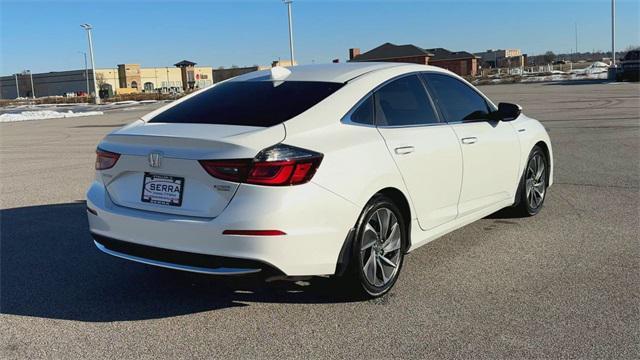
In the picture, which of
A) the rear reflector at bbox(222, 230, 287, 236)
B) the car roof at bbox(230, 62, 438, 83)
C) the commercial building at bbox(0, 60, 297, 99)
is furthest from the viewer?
the commercial building at bbox(0, 60, 297, 99)

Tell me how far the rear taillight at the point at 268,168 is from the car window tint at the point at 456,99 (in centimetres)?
196

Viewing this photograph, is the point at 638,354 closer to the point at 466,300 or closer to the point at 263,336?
the point at 466,300

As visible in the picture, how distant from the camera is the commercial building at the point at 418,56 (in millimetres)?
67875

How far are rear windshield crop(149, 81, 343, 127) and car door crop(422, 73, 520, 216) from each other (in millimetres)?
1249

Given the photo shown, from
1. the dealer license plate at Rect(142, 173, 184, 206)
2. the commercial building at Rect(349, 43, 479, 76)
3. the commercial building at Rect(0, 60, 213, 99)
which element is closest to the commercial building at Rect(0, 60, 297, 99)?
the commercial building at Rect(0, 60, 213, 99)

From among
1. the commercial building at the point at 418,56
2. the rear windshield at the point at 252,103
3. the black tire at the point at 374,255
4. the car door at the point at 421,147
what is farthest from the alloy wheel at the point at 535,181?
the commercial building at the point at 418,56

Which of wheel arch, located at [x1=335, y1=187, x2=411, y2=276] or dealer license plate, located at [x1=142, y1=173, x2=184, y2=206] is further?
wheel arch, located at [x1=335, y1=187, x2=411, y2=276]

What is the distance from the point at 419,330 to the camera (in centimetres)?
382

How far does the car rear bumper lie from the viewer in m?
3.63

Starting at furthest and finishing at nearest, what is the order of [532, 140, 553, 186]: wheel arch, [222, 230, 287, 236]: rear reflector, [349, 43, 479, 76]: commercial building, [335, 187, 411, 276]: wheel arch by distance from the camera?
[349, 43, 479, 76]: commercial building, [532, 140, 553, 186]: wheel arch, [335, 187, 411, 276]: wheel arch, [222, 230, 287, 236]: rear reflector

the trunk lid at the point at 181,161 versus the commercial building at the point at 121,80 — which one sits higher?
the commercial building at the point at 121,80

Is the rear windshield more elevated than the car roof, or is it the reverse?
the car roof

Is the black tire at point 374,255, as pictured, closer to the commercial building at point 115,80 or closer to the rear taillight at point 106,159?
the rear taillight at point 106,159

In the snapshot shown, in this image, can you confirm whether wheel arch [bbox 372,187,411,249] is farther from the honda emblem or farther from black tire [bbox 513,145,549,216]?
black tire [bbox 513,145,549,216]
